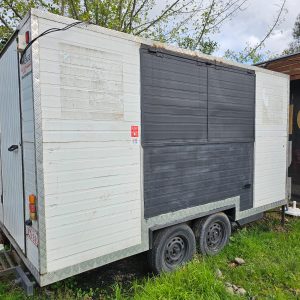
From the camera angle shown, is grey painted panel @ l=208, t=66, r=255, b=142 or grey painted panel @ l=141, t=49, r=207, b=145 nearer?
grey painted panel @ l=141, t=49, r=207, b=145

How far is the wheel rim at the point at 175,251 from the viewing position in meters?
3.89

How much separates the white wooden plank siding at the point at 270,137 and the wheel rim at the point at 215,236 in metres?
0.89

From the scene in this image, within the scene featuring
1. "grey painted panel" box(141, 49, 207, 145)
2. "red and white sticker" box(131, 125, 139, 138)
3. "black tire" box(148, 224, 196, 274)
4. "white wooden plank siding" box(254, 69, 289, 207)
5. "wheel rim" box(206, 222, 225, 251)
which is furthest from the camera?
"white wooden plank siding" box(254, 69, 289, 207)

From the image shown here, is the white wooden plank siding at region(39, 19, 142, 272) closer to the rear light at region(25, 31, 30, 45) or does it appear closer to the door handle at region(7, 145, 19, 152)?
the rear light at region(25, 31, 30, 45)

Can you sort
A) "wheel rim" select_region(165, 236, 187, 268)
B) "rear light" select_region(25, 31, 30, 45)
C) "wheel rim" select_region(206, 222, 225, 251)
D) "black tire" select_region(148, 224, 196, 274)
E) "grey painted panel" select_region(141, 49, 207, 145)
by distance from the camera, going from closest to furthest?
"rear light" select_region(25, 31, 30, 45) < "grey painted panel" select_region(141, 49, 207, 145) < "black tire" select_region(148, 224, 196, 274) < "wheel rim" select_region(165, 236, 187, 268) < "wheel rim" select_region(206, 222, 225, 251)

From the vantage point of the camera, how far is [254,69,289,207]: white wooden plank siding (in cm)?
515

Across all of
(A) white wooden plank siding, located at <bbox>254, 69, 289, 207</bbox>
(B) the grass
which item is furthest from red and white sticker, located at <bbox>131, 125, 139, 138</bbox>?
(A) white wooden plank siding, located at <bbox>254, 69, 289, 207</bbox>

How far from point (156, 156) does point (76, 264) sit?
1.48 meters

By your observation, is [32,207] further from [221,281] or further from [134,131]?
[221,281]

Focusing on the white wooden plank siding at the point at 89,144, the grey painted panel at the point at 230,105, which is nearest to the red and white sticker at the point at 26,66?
the white wooden plank siding at the point at 89,144

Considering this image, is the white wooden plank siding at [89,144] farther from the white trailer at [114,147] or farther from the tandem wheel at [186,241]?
the tandem wheel at [186,241]

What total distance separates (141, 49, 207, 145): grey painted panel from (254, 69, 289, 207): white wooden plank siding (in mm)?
1520

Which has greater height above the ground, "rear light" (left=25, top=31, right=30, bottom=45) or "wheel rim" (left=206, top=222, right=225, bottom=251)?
"rear light" (left=25, top=31, right=30, bottom=45)

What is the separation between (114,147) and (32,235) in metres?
1.19
